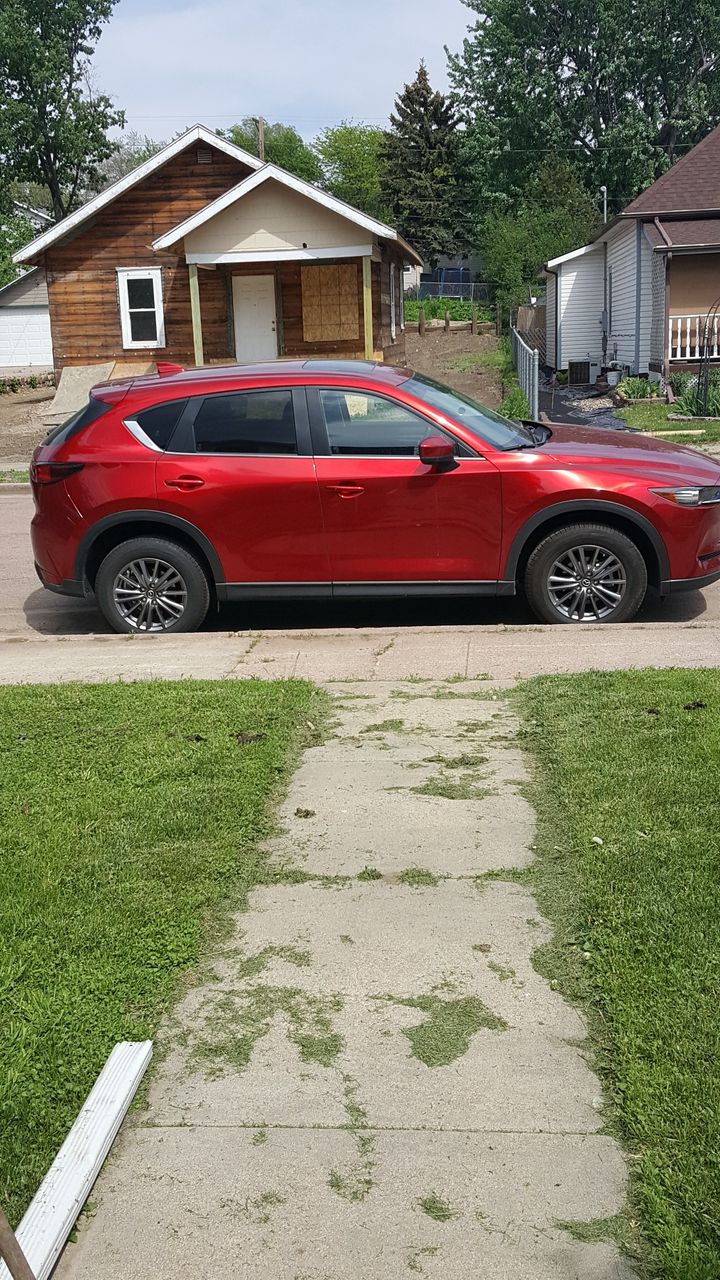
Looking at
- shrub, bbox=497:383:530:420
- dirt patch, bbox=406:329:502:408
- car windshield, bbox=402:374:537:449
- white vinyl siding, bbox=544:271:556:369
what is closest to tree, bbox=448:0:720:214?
dirt patch, bbox=406:329:502:408

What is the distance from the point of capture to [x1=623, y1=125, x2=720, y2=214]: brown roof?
27250 mm

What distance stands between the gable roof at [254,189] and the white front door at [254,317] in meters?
→ 2.14

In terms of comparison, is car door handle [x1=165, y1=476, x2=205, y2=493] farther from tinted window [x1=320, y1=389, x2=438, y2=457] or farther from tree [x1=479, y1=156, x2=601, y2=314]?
tree [x1=479, y1=156, x2=601, y2=314]

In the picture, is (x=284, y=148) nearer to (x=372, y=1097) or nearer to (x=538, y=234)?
(x=538, y=234)

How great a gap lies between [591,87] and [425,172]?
429 inches

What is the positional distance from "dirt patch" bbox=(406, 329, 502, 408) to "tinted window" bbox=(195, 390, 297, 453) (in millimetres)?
17399

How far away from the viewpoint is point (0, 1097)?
296cm

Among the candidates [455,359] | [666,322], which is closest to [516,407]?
[666,322]

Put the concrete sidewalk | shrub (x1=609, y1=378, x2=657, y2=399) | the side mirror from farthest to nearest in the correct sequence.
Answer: shrub (x1=609, y1=378, x2=657, y2=399) → the side mirror → the concrete sidewalk

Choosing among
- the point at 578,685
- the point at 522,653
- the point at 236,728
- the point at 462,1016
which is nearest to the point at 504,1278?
the point at 462,1016

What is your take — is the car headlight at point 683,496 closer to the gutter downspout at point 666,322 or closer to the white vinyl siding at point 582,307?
the gutter downspout at point 666,322

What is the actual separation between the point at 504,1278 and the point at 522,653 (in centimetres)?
477

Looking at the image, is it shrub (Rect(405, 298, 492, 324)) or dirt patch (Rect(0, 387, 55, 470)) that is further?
shrub (Rect(405, 298, 492, 324))

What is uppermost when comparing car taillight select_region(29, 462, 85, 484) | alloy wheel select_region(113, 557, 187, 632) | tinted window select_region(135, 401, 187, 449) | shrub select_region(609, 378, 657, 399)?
tinted window select_region(135, 401, 187, 449)
